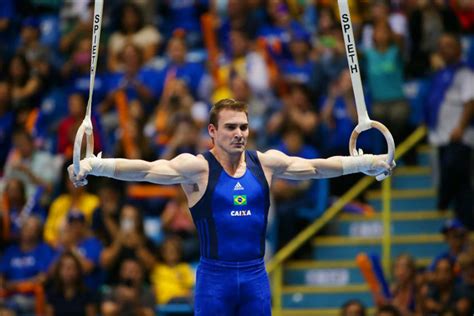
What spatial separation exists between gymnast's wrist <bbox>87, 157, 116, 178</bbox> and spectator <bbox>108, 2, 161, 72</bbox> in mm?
9638

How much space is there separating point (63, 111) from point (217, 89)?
10.9ft

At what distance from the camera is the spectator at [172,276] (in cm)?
1648

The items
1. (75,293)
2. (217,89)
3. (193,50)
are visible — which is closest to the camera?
(75,293)

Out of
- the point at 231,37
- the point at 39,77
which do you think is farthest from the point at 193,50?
the point at 39,77

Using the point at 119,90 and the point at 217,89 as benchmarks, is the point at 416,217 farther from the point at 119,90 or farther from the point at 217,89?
the point at 119,90

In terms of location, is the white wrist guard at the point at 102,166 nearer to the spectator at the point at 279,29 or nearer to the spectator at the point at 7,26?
the spectator at the point at 279,29

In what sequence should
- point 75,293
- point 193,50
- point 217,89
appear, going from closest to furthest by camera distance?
1. point 75,293
2. point 217,89
3. point 193,50

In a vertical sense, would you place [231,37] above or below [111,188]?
above

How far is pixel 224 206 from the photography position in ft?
Result: 35.2

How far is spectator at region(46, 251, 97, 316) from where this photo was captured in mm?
16234

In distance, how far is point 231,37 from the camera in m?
19.2

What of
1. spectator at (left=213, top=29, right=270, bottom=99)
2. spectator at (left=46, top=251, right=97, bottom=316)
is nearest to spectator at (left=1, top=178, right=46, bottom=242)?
spectator at (left=46, top=251, right=97, bottom=316)

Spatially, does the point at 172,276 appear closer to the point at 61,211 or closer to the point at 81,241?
the point at 81,241

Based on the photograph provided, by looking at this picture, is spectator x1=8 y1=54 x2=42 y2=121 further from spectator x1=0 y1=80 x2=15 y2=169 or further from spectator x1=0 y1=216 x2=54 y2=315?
spectator x1=0 y1=216 x2=54 y2=315
